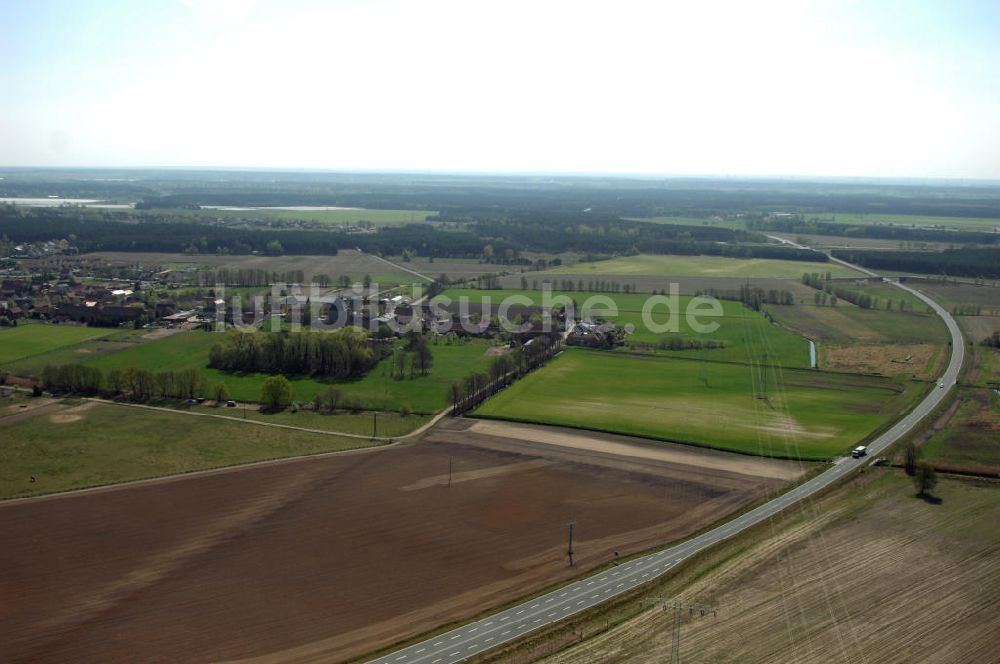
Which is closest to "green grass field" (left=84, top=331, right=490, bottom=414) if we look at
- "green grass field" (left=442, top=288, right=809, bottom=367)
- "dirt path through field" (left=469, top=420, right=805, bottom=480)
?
"dirt path through field" (left=469, top=420, right=805, bottom=480)

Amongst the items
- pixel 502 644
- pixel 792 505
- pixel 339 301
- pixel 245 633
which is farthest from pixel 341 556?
pixel 339 301

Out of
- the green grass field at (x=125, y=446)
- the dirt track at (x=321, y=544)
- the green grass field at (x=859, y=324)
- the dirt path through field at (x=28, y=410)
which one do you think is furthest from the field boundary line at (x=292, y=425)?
the green grass field at (x=859, y=324)

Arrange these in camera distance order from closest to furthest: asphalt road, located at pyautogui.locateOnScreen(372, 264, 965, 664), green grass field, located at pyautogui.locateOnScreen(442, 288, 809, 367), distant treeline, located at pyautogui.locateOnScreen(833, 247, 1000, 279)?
asphalt road, located at pyautogui.locateOnScreen(372, 264, 965, 664), green grass field, located at pyautogui.locateOnScreen(442, 288, 809, 367), distant treeline, located at pyautogui.locateOnScreen(833, 247, 1000, 279)

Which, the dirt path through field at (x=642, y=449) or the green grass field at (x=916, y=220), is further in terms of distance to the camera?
the green grass field at (x=916, y=220)

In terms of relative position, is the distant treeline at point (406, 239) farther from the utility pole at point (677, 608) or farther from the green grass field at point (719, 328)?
the utility pole at point (677, 608)

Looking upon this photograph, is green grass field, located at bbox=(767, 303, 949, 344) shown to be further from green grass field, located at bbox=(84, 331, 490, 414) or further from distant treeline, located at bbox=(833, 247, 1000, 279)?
distant treeline, located at bbox=(833, 247, 1000, 279)
